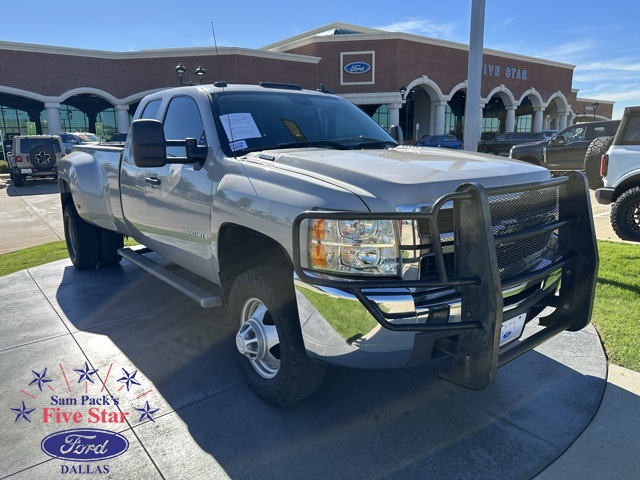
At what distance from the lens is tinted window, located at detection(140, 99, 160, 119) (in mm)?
4440

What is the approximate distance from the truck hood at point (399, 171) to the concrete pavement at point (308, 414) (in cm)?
137

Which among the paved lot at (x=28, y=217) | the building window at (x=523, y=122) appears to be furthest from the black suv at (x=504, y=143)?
the building window at (x=523, y=122)

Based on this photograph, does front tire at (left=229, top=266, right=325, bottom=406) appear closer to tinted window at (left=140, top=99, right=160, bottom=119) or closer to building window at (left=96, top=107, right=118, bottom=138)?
tinted window at (left=140, top=99, right=160, bottom=119)

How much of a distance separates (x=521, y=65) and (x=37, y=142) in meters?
41.1

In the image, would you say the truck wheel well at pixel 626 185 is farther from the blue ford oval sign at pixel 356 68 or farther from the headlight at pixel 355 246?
the blue ford oval sign at pixel 356 68

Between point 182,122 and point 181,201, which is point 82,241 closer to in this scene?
point 182,122

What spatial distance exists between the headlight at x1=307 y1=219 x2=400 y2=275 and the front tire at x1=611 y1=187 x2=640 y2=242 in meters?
6.71

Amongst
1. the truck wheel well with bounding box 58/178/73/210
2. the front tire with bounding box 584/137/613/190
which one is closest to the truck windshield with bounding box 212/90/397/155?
the truck wheel well with bounding box 58/178/73/210

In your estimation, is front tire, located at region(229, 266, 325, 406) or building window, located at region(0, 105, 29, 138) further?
building window, located at region(0, 105, 29, 138)

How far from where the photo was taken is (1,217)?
12.1 metres

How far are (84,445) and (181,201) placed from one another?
1.74m

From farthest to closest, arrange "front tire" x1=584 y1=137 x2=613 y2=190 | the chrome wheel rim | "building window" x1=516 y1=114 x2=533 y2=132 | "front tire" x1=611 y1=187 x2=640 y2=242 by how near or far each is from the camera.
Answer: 1. "building window" x1=516 y1=114 x2=533 y2=132
2. "front tire" x1=584 y1=137 x2=613 y2=190
3. "front tire" x1=611 y1=187 x2=640 y2=242
4. the chrome wheel rim

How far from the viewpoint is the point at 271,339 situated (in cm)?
290

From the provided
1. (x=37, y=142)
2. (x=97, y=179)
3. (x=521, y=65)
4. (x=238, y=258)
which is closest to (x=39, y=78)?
(x=37, y=142)
